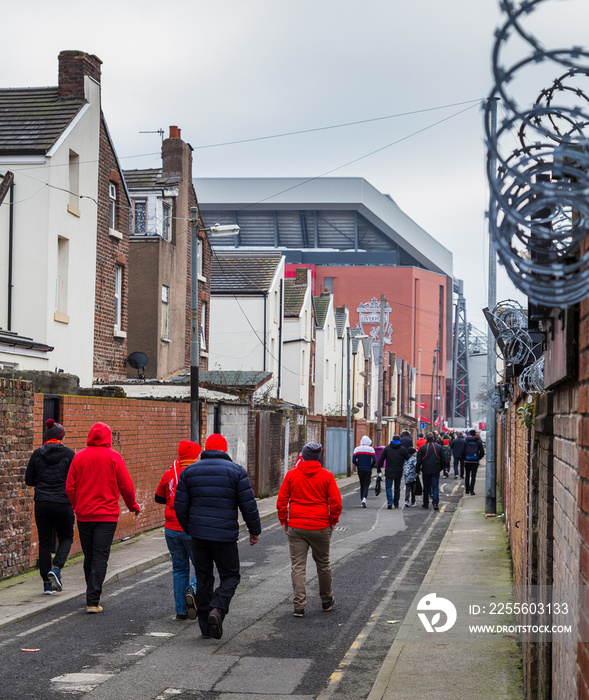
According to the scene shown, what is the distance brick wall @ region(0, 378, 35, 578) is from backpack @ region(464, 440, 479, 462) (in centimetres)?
1843

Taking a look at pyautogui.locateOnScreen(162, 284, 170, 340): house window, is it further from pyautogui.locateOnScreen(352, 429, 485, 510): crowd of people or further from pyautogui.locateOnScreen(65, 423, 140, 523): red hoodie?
pyautogui.locateOnScreen(65, 423, 140, 523): red hoodie

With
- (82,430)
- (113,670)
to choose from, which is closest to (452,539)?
(82,430)

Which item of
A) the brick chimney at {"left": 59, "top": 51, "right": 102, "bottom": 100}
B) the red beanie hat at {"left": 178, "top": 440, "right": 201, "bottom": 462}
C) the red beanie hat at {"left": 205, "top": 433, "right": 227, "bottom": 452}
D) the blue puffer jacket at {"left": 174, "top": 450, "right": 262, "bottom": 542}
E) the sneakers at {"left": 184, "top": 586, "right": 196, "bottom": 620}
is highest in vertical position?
the brick chimney at {"left": 59, "top": 51, "right": 102, "bottom": 100}

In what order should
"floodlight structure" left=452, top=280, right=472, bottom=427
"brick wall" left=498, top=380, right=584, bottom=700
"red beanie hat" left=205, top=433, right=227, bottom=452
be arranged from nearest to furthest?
"brick wall" left=498, top=380, right=584, bottom=700, "red beanie hat" left=205, top=433, right=227, bottom=452, "floodlight structure" left=452, top=280, right=472, bottom=427

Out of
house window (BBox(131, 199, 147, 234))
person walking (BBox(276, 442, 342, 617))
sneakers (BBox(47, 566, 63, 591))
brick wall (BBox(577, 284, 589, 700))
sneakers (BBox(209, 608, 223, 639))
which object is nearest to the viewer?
brick wall (BBox(577, 284, 589, 700))

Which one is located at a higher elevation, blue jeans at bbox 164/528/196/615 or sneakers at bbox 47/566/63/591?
blue jeans at bbox 164/528/196/615

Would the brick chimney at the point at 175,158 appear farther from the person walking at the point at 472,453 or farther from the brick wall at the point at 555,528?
the brick wall at the point at 555,528

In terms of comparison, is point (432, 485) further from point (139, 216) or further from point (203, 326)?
point (139, 216)

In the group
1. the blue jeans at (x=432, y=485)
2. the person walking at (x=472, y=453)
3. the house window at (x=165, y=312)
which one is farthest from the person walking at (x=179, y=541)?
the house window at (x=165, y=312)

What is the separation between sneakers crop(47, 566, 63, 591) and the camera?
10648 millimetres

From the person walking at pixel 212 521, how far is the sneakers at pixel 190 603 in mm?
756

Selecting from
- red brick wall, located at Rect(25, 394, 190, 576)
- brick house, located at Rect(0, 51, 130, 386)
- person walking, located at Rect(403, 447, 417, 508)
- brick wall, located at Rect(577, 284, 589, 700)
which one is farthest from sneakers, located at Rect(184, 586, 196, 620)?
person walking, located at Rect(403, 447, 417, 508)

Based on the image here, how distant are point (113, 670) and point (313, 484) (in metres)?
3.39

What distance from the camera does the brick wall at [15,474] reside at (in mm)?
11695
